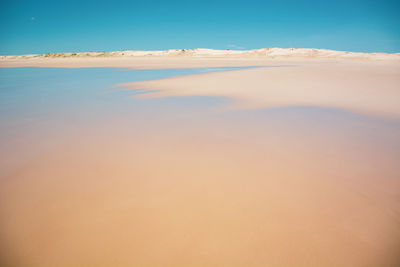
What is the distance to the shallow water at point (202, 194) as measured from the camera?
1.22 meters

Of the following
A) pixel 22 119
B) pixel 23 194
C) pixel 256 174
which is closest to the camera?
pixel 23 194

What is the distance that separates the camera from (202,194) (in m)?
1.70

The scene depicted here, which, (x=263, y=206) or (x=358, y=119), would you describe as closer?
(x=263, y=206)

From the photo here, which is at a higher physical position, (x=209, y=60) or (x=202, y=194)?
(x=209, y=60)

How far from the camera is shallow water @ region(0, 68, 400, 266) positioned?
4.01 ft

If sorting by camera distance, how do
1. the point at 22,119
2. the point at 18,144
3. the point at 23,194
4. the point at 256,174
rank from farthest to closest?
the point at 22,119 → the point at 18,144 → the point at 256,174 → the point at 23,194

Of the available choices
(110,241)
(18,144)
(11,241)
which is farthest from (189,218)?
(18,144)

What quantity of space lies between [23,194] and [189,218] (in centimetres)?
144

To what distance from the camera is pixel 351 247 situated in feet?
4.01

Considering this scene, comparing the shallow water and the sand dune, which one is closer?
the shallow water

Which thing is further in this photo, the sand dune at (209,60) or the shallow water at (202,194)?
the sand dune at (209,60)

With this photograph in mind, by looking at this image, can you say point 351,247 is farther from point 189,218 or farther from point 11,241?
point 11,241

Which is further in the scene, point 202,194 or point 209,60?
point 209,60

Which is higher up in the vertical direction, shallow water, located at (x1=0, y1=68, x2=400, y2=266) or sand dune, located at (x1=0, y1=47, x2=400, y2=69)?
sand dune, located at (x1=0, y1=47, x2=400, y2=69)
